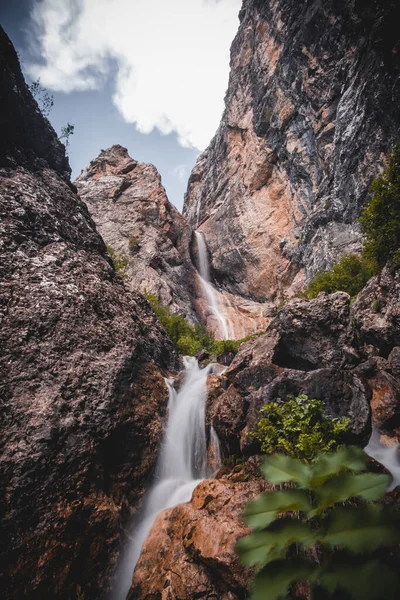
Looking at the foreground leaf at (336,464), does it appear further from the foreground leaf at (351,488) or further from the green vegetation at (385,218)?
the green vegetation at (385,218)

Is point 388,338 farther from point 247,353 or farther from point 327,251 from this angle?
point 327,251

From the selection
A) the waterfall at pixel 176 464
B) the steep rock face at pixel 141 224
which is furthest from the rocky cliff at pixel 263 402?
the steep rock face at pixel 141 224

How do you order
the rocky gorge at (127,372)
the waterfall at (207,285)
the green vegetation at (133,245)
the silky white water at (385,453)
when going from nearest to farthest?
the rocky gorge at (127,372) < the silky white water at (385,453) < the green vegetation at (133,245) < the waterfall at (207,285)

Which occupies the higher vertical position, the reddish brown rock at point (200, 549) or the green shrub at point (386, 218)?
the green shrub at point (386, 218)

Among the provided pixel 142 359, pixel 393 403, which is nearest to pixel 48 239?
pixel 142 359

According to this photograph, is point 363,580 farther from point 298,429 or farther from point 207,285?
point 207,285

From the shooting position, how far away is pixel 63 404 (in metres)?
5.70

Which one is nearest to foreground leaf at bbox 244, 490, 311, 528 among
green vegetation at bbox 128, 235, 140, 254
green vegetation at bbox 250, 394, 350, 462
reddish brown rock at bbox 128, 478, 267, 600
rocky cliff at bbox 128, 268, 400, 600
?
rocky cliff at bbox 128, 268, 400, 600

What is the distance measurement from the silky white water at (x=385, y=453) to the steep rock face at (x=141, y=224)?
18.1m

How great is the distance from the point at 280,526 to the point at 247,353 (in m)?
9.09

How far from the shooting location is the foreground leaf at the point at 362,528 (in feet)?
2.14

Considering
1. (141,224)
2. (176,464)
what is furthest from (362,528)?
(141,224)

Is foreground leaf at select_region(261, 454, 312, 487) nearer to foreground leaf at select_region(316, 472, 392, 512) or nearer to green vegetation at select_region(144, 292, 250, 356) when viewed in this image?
foreground leaf at select_region(316, 472, 392, 512)

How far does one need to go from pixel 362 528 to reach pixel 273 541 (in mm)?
244
